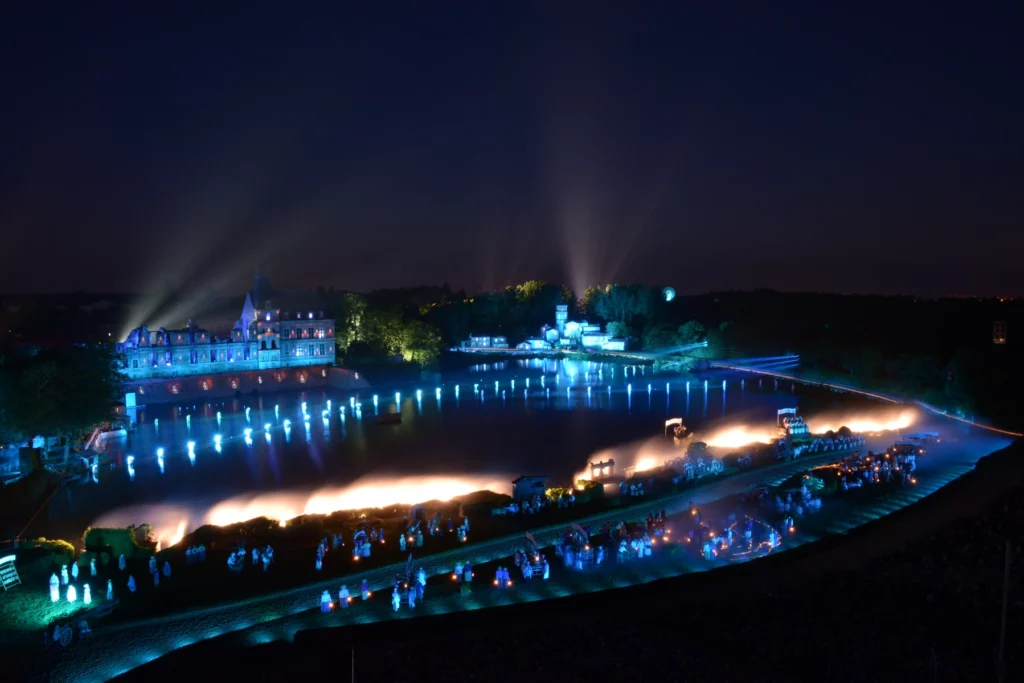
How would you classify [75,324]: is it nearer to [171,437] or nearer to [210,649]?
[171,437]

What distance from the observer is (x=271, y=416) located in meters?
35.5

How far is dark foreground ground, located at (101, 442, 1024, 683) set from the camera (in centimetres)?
945

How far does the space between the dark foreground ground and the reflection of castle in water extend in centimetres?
3361

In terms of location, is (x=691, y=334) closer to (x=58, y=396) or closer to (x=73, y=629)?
(x=58, y=396)

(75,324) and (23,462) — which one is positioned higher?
(75,324)

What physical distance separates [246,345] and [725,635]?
40174 millimetres

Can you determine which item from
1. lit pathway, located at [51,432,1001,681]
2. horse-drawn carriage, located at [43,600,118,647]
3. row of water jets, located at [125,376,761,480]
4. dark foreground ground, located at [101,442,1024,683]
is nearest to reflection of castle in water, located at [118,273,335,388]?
row of water jets, located at [125,376,761,480]

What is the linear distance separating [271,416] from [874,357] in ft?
122

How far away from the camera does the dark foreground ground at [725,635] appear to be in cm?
945

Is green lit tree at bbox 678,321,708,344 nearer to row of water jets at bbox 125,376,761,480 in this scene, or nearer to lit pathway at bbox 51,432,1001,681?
row of water jets at bbox 125,376,761,480

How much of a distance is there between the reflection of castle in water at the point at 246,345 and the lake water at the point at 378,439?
3873mm

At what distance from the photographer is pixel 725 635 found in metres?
10.5

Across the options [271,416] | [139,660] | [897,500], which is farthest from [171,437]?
[897,500]

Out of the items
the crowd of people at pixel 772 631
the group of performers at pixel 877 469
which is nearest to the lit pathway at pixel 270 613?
the crowd of people at pixel 772 631
